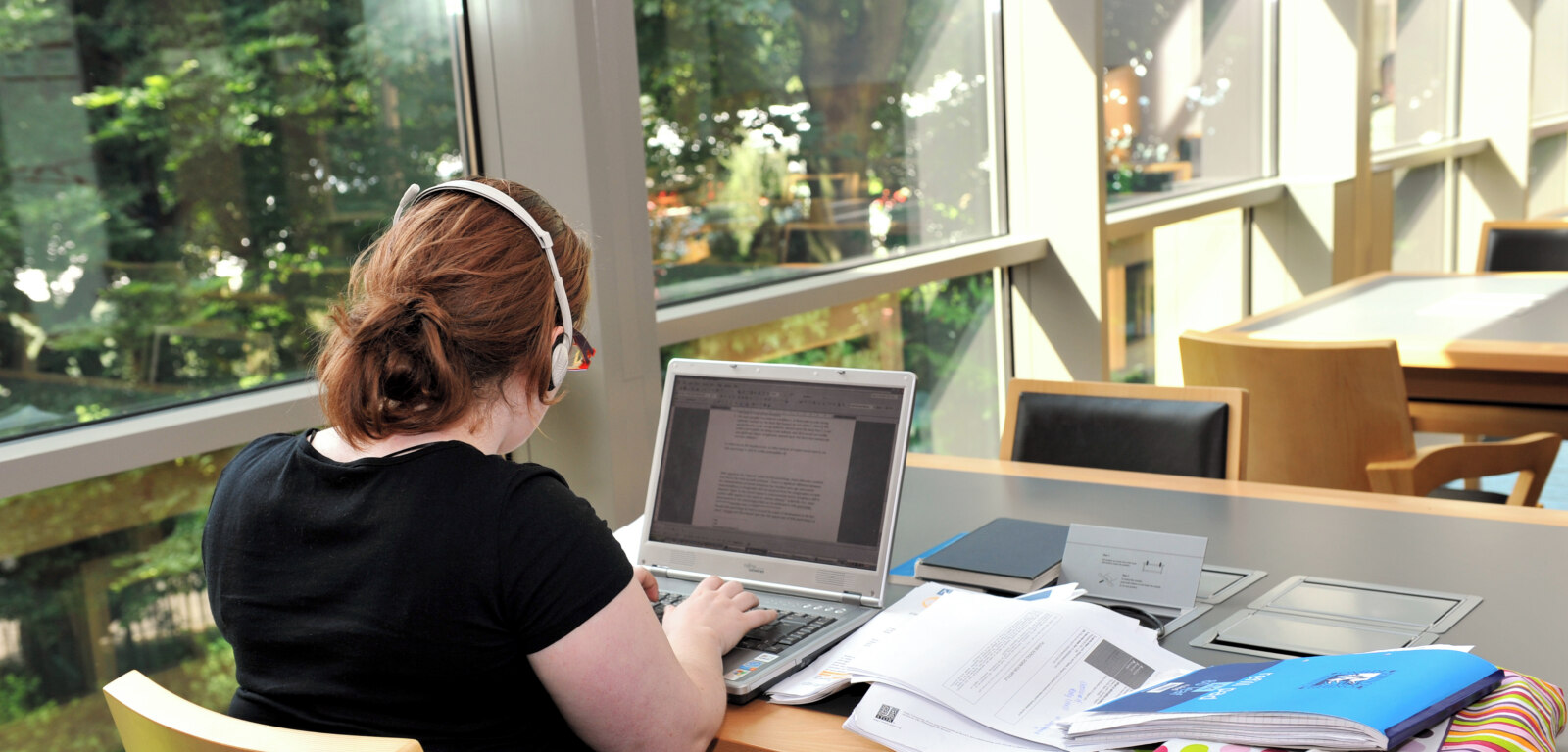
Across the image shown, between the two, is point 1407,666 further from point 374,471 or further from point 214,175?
point 214,175

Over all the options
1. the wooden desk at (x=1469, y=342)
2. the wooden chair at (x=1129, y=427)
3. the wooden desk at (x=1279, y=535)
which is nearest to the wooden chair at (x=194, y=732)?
the wooden desk at (x=1279, y=535)

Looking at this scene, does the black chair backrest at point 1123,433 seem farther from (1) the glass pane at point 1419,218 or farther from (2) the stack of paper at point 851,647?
(1) the glass pane at point 1419,218

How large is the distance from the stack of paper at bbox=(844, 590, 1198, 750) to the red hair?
0.46 metres

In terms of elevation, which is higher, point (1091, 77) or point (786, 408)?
point (1091, 77)

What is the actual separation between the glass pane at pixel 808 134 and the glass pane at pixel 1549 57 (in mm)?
7007

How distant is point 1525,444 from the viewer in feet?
8.17

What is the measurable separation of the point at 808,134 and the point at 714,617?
7.11ft

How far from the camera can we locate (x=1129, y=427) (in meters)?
2.11

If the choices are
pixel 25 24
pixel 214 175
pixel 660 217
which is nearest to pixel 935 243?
pixel 660 217

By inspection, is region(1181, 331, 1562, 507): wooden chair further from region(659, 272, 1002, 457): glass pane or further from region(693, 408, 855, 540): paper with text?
region(693, 408, 855, 540): paper with text

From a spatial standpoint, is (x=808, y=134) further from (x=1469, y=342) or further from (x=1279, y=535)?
(x=1279, y=535)

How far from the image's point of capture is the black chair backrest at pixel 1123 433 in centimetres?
201

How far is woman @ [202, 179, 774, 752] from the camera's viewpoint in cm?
100

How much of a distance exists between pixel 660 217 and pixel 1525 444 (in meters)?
1.93
